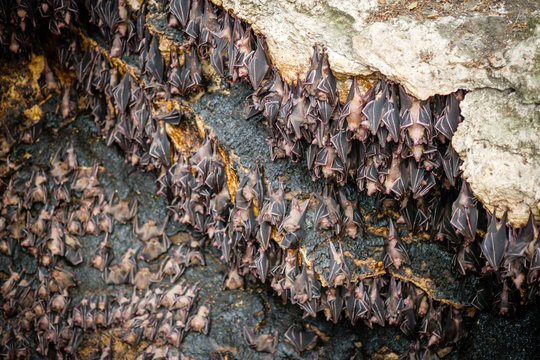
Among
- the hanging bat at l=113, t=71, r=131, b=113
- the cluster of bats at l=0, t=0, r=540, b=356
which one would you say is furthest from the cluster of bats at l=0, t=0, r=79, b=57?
the hanging bat at l=113, t=71, r=131, b=113

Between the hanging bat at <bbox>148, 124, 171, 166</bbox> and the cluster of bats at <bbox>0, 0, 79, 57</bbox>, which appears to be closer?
the hanging bat at <bbox>148, 124, 171, 166</bbox>

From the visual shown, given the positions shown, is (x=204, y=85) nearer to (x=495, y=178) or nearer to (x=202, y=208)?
(x=202, y=208)

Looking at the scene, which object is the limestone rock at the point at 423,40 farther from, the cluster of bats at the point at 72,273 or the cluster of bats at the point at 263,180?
the cluster of bats at the point at 72,273

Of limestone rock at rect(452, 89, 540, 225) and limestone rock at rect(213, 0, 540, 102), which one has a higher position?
limestone rock at rect(213, 0, 540, 102)

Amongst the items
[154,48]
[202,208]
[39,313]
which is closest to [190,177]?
[202,208]

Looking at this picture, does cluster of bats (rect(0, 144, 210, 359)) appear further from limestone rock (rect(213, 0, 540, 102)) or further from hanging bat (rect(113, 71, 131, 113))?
limestone rock (rect(213, 0, 540, 102))

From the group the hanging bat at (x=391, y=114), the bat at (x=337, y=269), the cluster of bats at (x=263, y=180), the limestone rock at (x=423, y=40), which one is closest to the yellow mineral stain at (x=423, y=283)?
the cluster of bats at (x=263, y=180)

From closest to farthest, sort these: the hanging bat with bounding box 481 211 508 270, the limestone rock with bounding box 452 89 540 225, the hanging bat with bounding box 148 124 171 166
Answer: the limestone rock with bounding box 452 89 540 225
the hanging bat with bounding box 481 211 508 270
the hanging bat with bounding box 148 124 171 166
